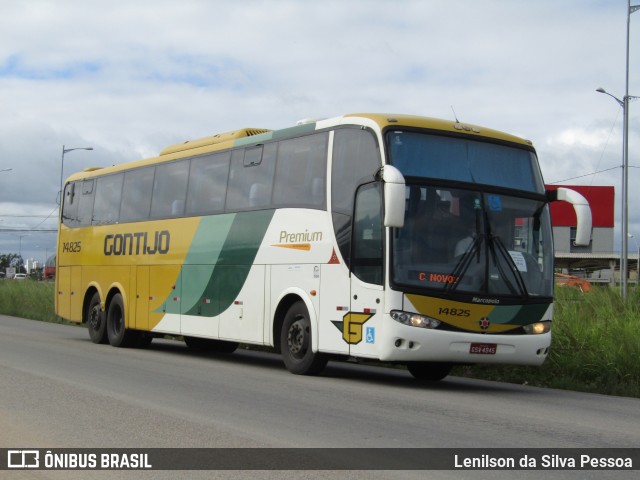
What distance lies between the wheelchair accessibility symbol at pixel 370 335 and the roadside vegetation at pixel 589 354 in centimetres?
354

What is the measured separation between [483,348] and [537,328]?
3.45 ft

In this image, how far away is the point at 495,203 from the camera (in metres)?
13.8

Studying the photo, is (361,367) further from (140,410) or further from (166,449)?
(166,449)

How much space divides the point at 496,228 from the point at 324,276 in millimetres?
2512

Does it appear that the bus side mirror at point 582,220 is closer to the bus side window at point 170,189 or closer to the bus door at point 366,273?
the bus door at point 366,273

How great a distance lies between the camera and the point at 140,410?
10.3 metres

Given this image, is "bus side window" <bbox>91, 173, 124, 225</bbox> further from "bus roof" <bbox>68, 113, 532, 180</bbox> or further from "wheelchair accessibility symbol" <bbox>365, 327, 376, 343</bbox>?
"wheelchair accessibility symbol" <bbox>365, 327, 376, 343</bbox>

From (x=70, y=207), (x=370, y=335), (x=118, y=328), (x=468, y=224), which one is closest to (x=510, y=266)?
(x=468, y=224)

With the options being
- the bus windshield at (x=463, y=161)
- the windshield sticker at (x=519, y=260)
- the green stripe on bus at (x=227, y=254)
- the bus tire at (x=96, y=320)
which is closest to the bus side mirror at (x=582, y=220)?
the bus windshield at (x=463, y=161)

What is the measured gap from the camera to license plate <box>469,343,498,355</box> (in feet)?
43.2

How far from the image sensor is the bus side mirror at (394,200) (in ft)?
40.6

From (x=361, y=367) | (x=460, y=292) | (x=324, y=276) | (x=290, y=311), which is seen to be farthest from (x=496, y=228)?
(x=361, y=367)

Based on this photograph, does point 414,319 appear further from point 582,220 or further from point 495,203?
point 582,220

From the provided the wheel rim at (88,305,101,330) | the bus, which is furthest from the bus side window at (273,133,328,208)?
the wheel rim at (88,305,101,330)
